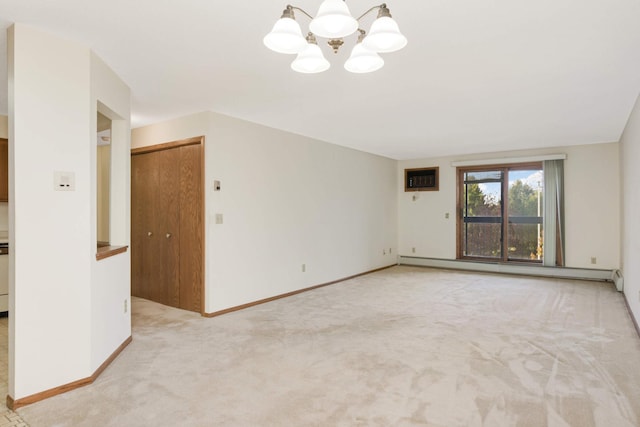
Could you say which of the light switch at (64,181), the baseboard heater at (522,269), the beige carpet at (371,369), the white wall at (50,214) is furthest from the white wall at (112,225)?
the baseboard heater at (522,269)

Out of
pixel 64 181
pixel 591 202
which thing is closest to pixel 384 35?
pixel 64 181

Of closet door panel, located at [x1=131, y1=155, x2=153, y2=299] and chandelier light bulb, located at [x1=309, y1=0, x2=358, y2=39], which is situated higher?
chandelier light bulb, located at [x1=309, y1=0, x2=358, y2=39]

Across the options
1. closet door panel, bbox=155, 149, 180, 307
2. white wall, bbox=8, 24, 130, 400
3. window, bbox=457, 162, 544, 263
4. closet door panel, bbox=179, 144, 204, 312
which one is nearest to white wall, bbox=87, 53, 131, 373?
white wall, bbox=8, 24, 130, 400

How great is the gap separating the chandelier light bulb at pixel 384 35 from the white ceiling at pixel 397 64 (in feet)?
1.34

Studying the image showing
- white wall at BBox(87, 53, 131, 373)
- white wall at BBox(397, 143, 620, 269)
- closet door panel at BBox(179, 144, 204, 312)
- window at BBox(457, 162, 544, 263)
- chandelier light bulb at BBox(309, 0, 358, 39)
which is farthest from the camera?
window at BBox(457, 162, 544, 263)

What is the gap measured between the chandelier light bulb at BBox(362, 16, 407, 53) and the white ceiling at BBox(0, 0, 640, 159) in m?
0.41

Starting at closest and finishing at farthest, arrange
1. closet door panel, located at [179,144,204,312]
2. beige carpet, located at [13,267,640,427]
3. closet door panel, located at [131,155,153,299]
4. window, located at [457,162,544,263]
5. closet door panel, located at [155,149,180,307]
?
beige carpet, located at [13,267,640,427] → closet door panel, located at [179,144,204,312] → closet door panel, located at [155,149,180,307] → closet door panel, located at [131,155,153,299] → window, located at [457,162,544,263]

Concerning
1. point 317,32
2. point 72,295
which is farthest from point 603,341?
point 72,295

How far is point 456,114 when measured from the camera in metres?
4.34

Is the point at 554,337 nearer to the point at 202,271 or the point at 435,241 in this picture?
the point at 202,271

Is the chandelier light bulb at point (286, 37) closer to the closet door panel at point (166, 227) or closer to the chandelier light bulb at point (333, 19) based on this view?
the chandelier light bulb at point (333, 19)

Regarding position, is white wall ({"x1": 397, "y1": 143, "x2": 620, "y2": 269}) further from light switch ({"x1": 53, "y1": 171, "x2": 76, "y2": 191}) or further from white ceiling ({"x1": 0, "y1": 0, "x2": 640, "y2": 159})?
light switch ({"x1": 53, "y1": 171, "x2": 76, "y2": 191})

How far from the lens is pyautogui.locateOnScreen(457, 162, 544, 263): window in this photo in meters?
6.80

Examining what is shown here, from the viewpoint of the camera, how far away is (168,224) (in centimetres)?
459
